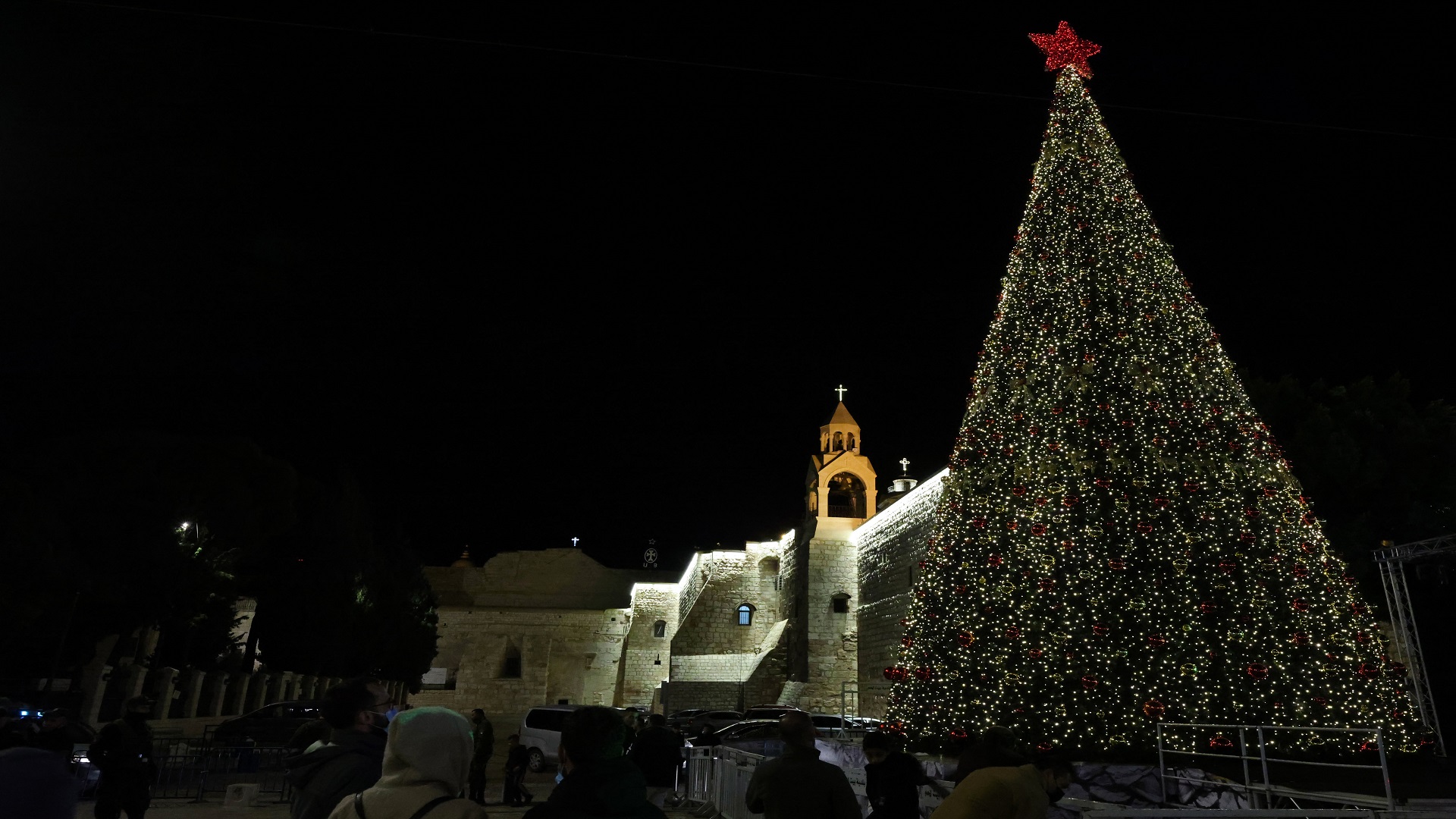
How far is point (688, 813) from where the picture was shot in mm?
9930

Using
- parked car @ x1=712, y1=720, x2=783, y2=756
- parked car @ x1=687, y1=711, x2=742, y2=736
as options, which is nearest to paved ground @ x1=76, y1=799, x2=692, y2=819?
parked car @ x1=712, y1=720, x2=783, y2=756

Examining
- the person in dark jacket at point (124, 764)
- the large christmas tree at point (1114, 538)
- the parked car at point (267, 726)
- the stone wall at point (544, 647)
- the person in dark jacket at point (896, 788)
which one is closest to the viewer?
the person in dark jacket at point (896, 788)

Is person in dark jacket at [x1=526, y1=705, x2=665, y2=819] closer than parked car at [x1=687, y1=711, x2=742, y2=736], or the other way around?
person in dark jacket at [x1=526, y1=705, x2=665, y2=819]

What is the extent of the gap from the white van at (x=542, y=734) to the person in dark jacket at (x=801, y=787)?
39.2ft

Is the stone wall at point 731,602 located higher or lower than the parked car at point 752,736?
higher

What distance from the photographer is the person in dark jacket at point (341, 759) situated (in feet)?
9.49

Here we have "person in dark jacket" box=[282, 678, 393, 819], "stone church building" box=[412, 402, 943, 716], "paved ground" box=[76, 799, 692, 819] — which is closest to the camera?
"person in dark jacket" box=[282, 678, 393, 819]

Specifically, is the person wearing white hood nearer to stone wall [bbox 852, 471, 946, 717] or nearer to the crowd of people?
the crowd of people

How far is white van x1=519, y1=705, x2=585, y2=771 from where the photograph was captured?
50.0ft

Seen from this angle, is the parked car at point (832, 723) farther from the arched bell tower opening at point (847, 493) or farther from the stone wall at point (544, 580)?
the stone wall at point (544, 580)

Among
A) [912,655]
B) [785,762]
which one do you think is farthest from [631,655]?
[785,762]

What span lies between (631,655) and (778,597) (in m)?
12.9

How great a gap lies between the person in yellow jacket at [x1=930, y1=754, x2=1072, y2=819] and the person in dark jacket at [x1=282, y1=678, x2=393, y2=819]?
6.19 ft

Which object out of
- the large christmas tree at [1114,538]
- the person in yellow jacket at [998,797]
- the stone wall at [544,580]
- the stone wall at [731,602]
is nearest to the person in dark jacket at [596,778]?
the person in yellow jacket at [998,797]
